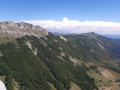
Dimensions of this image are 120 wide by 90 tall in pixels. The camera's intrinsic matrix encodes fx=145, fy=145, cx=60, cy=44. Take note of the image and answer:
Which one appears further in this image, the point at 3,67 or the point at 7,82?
the point at 3,67

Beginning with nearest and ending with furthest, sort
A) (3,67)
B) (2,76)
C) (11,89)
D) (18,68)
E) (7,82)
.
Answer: (11,89), (7,82), (2,76), (3,67), (18,68)

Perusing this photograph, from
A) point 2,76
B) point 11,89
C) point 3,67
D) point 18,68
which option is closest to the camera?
point 11,89

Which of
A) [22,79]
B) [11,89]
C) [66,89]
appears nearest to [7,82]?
[11,89]

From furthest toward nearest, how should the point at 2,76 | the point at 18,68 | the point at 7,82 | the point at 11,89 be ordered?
the point at 18,68, the point at 2,76, the point at 7,82, the point at 11,89

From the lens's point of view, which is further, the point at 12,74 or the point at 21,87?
the point at 12,74

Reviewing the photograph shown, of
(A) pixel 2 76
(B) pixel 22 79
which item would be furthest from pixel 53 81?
(A) pixel 2 76

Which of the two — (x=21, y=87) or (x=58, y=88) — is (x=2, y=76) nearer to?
(x=21, y=87)

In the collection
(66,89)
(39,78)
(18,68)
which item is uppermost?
(18,68)

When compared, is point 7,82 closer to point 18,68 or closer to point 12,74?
point 12,74

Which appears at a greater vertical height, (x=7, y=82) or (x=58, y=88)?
(x=7, y=82)
